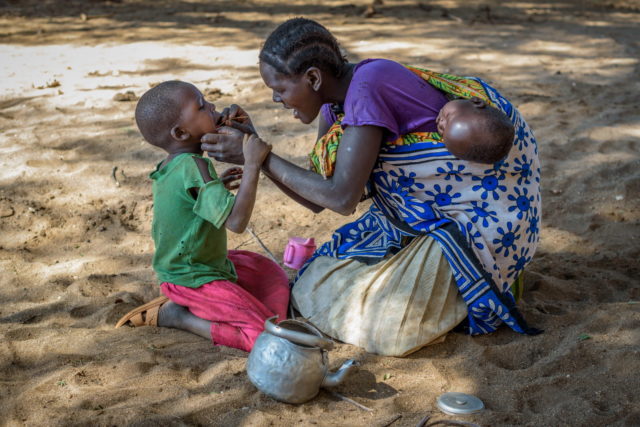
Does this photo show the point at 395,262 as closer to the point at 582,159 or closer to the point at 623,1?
the point at 582,159

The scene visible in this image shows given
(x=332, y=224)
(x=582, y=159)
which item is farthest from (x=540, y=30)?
(x=332, y=224)

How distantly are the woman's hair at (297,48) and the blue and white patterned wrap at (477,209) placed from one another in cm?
41

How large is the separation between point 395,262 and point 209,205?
0.74 meters

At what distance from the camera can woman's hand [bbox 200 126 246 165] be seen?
259cm

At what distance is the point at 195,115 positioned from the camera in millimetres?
2617

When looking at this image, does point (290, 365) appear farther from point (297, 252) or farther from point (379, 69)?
point (297, 252)

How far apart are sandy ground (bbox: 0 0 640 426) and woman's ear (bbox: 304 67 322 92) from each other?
0.98 meters

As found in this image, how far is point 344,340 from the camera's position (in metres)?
2.68

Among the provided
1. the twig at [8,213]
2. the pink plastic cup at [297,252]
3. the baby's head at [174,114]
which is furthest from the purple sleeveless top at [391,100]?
the twig at [8,213]

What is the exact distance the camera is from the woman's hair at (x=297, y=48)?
2457 millimetres

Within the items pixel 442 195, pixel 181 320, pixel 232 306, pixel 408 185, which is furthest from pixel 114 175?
pixel 442 195

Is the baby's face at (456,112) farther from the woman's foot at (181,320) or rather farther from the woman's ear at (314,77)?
the woman's foot at (181,320)

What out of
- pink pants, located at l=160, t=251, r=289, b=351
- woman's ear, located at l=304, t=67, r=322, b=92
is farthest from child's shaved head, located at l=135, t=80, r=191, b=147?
pink pants, located at l=160, t=251, r=289, b=351

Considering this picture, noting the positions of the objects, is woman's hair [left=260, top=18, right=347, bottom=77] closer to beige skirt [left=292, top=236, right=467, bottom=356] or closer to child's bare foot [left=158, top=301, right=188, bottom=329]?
beige skirt [left=292, top=236, right=467, bottom=356]
